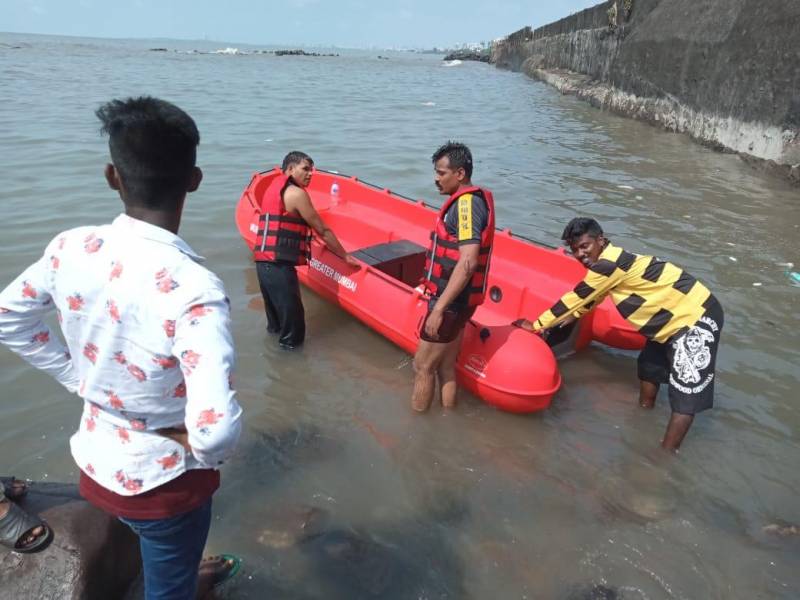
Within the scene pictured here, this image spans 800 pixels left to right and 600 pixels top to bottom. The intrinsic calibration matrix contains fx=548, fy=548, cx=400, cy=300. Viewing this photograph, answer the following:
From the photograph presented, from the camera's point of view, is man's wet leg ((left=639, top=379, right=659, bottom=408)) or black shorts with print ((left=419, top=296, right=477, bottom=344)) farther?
man's wet leg ((left=639, top=379, right=659, bottom=408))

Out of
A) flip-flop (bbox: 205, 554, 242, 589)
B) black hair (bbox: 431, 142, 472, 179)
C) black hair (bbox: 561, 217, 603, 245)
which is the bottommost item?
flip-flop (bbox: 205, 554, 242, 589)

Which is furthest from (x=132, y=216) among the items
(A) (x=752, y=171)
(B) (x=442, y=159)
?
(A) (x=752, y=171)

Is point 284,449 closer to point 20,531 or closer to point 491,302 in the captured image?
point 20,531

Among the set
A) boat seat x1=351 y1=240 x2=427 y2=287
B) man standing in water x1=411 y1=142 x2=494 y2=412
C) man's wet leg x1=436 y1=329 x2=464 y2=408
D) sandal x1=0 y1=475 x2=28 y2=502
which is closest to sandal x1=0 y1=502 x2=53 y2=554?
sandal x1=0 y1=475 x2=28 y2=502

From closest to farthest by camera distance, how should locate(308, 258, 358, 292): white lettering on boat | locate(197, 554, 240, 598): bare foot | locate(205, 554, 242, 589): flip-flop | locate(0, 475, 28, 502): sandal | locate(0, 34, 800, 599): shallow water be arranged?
locate(0, 475, 28, 502): sandal → locate(197, 554, 240, 598): bare foot → locate(205, 554, 242, 589): flip-flop → locate(0, 34, 800, 599): shallow water → locate(308, 258, 358, 292): white lettering on boat

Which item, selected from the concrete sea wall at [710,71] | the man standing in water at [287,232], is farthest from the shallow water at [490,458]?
the concrete sea wall at [710,71]

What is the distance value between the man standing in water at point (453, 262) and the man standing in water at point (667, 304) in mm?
633

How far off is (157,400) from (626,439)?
137 inches

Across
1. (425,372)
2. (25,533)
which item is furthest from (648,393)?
(25,533)

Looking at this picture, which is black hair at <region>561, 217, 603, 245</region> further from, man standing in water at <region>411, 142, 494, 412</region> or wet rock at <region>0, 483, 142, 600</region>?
wet rock at <region>0, 483, 142, 600</region>

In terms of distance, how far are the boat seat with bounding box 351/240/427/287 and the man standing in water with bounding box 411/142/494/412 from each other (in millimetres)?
1517

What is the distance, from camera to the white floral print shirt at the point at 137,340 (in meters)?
1.31

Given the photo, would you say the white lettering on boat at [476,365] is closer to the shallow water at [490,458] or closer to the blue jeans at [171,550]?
the shallow water at [490,458]

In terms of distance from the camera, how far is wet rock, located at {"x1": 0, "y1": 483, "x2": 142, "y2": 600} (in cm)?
219
